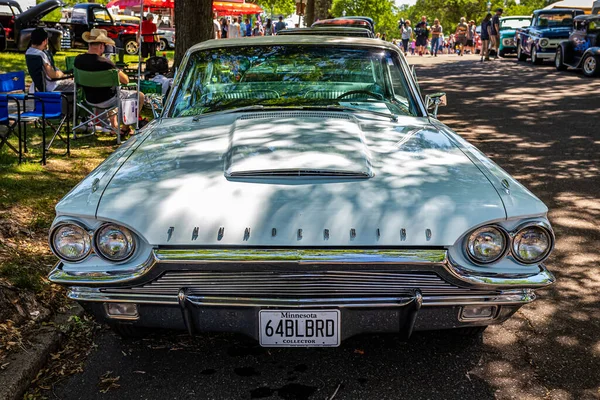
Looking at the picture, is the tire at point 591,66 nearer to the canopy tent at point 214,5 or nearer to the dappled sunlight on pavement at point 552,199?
the dappled sunlight on pavement at point 552,199

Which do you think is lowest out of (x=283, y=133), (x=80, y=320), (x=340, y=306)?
(x=80, y=320)

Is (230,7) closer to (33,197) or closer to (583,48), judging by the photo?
(583,48)

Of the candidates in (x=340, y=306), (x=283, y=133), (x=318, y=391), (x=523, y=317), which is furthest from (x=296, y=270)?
(x=523, y=317)

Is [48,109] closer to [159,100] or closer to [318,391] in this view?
[159,100]

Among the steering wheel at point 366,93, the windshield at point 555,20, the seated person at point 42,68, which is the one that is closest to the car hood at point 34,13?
the seated person at point 42,68

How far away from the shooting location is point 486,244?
3.10 metres

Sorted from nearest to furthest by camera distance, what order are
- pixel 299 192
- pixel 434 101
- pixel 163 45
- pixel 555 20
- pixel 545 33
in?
pixel 299 192 → pixel 434 101 → pixel 545 33 → pixel 555 20 → pixel 163 45

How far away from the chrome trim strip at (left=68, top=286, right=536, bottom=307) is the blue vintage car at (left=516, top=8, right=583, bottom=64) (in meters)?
21.6

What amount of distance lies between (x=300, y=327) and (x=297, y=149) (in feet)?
3.30

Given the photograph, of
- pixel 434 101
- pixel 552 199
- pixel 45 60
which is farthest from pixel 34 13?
pixel 434 101

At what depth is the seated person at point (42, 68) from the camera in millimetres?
9734

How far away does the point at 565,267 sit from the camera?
5.15 m

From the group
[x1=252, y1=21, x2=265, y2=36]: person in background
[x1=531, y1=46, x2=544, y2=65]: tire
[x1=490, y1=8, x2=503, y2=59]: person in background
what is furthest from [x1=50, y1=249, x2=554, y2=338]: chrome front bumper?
[x1=252, y1=21, x2=265, y2=36]: person in background

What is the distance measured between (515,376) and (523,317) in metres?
0.86
